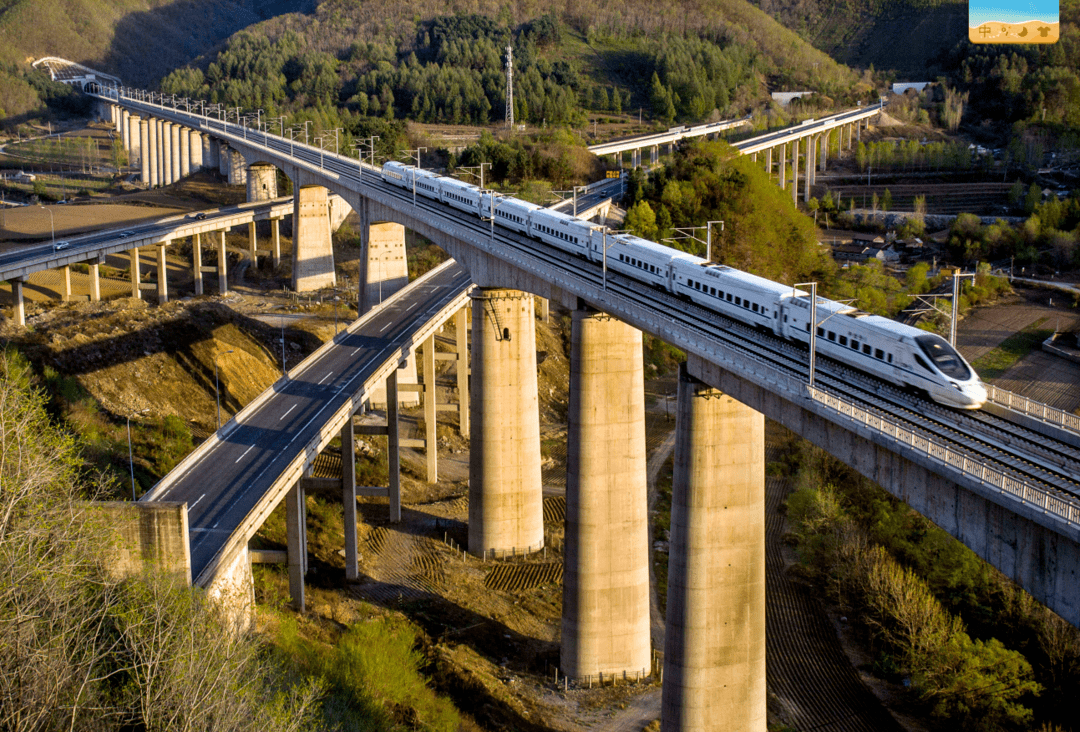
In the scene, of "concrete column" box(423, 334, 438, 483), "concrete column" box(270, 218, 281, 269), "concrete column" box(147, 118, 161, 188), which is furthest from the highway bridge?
"concrete column" box(147, 118, 161, 188)

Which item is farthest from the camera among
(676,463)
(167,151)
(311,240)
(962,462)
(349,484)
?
(167,151)

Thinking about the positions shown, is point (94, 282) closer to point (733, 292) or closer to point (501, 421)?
point (501, 421)

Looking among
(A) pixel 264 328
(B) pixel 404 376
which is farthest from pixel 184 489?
(A) pixel 264 328

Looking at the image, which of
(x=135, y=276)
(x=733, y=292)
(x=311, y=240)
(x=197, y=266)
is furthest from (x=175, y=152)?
(x=733, y=292)

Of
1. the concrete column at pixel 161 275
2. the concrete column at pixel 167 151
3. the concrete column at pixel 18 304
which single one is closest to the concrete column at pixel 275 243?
the concrete column at pixel 161 275

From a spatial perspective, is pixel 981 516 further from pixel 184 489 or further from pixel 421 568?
pixel 421 568
